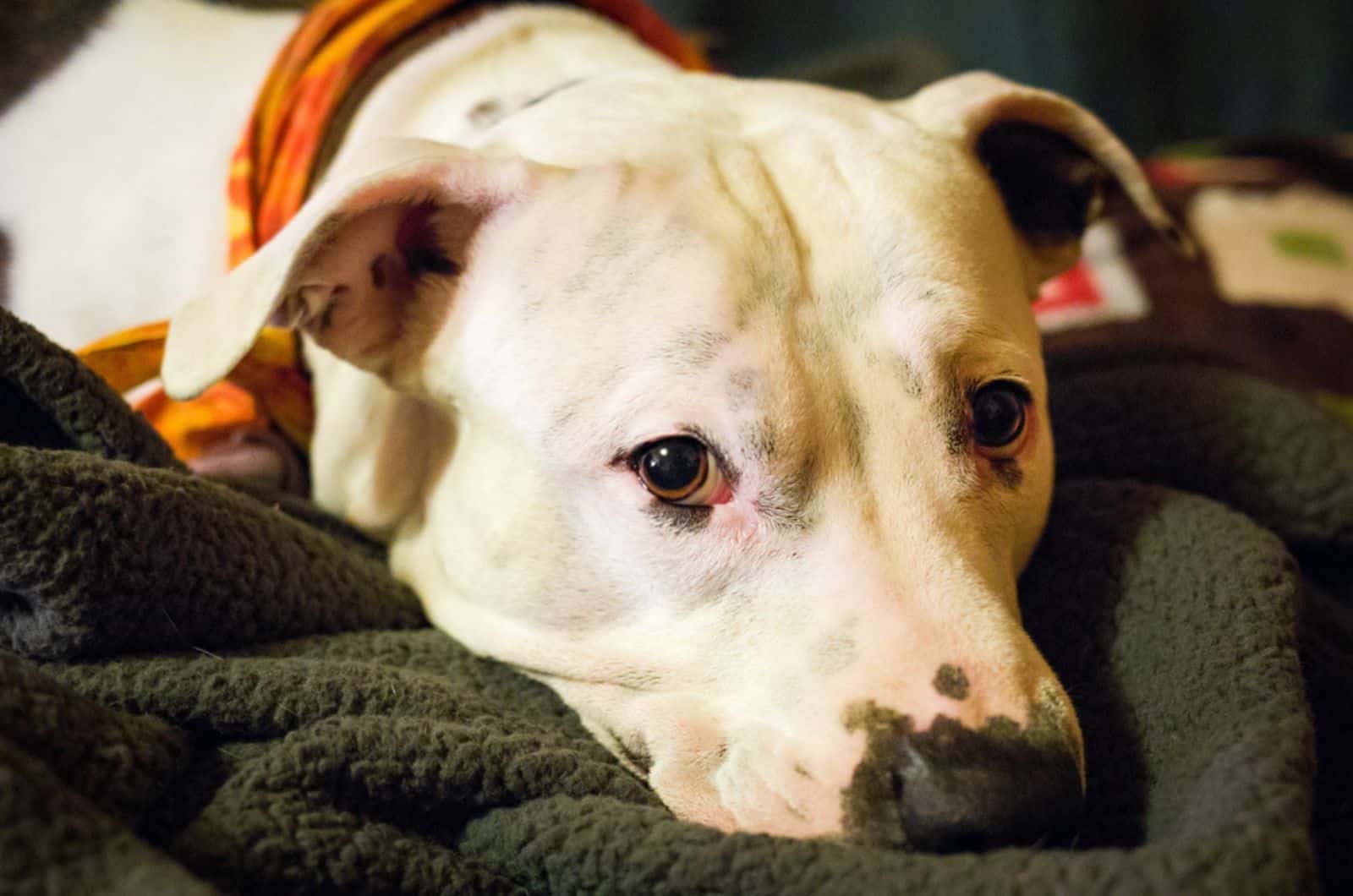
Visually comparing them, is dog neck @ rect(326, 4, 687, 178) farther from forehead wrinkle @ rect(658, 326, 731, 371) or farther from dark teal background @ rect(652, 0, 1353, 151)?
dark teal background @ rect(652, 0, 1353, 151)

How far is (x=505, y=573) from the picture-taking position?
1.23 meters

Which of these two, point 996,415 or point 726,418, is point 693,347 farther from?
point 996,415

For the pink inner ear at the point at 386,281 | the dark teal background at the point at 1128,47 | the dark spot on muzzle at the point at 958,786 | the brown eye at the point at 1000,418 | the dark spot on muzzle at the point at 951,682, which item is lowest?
the dark teal background at the point at 1128,47

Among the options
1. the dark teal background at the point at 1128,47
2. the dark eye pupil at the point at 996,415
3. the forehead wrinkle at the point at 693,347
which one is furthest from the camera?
the dark teal background at the point at 1128,47

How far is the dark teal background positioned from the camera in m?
3.20

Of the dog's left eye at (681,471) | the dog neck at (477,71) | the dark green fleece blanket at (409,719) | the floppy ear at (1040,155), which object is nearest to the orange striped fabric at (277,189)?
the dog neck at (477,71)

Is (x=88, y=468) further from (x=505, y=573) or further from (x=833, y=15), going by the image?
(x=833, y=15)

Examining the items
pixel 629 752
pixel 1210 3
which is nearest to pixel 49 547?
pixel 629 752

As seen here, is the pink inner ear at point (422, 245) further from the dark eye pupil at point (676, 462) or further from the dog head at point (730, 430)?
the dark eye pupil at point (676, 462)

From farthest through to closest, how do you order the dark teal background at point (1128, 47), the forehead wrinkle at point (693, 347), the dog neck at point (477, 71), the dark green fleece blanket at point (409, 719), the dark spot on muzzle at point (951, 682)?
the dark teal background at point (1128, 47) < the dog neck at point (477, 71) < the forehead wrinkle at point (693, 347) < the dark spot on muzzle at point (951, 682) < the dark green fleece blanket at point (409, 719)

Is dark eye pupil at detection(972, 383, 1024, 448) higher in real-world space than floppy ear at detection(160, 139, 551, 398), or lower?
lower

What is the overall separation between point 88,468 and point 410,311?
413 millimetres

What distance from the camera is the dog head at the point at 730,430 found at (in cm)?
97

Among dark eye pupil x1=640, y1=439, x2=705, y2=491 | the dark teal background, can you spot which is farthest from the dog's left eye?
the dark teal background
